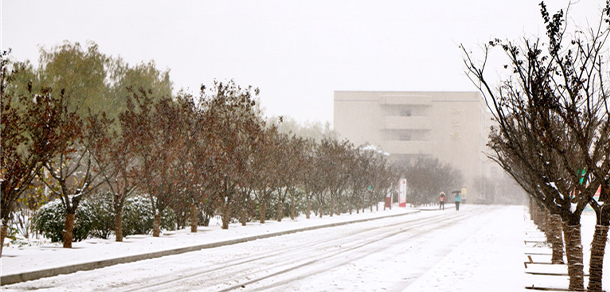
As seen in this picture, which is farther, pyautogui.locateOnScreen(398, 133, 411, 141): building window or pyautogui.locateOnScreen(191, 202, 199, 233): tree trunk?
pyautogui.locateOnScreen(398, 133, 411, 141): building window

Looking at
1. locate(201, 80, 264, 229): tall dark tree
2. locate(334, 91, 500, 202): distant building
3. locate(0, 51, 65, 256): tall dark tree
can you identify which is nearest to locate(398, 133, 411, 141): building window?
locate(334, 91, 500, 202): distant building

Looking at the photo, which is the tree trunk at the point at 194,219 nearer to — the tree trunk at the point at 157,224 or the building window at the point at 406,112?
the tree trunk at the point at 157,224

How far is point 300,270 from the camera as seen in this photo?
45.0ft

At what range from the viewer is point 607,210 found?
31.6ft

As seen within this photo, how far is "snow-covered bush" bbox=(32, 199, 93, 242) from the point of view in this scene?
19.0 m

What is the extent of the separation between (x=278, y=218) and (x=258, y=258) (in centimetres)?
1673

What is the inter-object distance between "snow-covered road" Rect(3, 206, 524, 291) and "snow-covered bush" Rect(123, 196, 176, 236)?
413 centimetres

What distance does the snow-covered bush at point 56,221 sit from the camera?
1897cm

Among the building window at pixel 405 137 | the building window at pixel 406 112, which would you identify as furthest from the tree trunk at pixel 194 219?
the building window at pixel 406 112

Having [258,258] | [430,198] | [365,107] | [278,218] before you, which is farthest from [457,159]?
[258,258]

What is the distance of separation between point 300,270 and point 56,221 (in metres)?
8.62

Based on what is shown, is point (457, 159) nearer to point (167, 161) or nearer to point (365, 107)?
point (365, 107)

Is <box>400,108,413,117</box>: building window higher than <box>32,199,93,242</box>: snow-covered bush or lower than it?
higher

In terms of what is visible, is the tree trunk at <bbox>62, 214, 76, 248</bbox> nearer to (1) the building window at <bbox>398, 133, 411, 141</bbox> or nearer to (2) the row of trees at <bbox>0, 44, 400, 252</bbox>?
(2) the row of trees at <bbox>0, 44, 400, 252</bbox>
